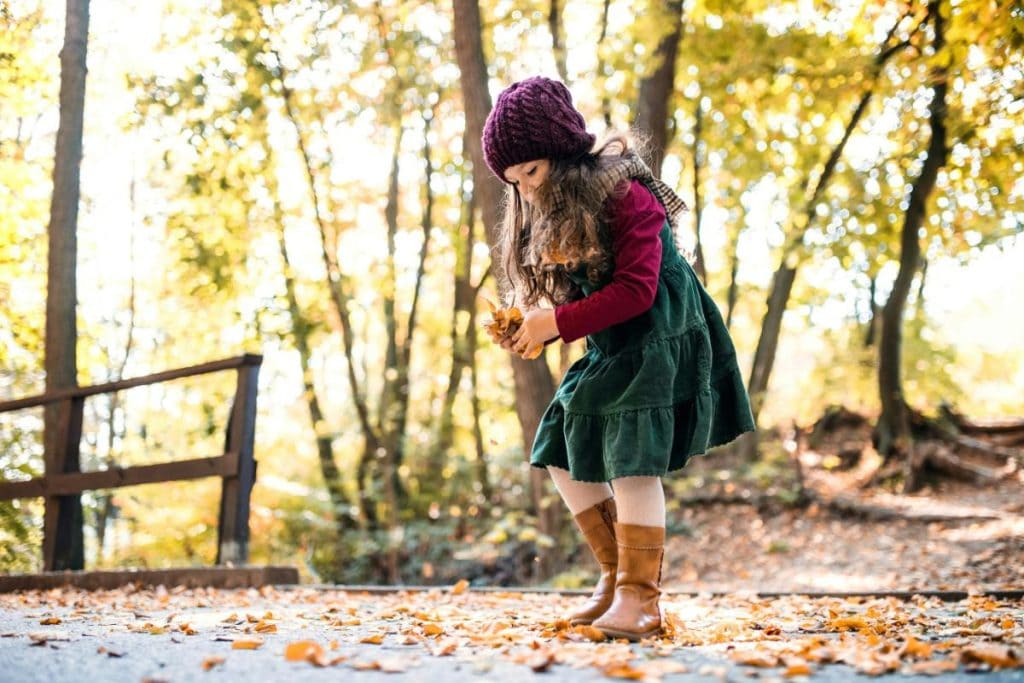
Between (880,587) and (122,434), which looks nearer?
(880,587)

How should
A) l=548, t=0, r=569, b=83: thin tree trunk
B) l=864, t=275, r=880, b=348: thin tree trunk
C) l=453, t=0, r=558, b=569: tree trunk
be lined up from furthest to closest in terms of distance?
1. l=864, t=275, r=880, b=348: thin tree trunk
2. l=548, t=0, r=569, b=83: thin tree trunk
3. l=453, t=0, r=558, b=569: tree trunk

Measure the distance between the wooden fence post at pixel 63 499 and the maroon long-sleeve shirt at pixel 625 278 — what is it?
4212mm

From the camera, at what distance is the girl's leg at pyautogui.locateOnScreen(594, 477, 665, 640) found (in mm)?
2652

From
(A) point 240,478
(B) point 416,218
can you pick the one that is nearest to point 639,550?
(A) point 240,478

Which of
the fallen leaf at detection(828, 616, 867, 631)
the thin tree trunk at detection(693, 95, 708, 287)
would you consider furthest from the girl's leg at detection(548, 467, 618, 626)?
the thin tree trunk at detection(693, 95, 708, 287)

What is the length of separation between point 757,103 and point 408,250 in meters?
5.10

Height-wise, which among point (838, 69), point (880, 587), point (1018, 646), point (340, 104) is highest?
point (340, 104)

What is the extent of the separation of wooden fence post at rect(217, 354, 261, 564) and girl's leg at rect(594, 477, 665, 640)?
3149mm

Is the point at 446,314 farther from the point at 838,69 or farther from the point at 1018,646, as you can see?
the point at 1018,646

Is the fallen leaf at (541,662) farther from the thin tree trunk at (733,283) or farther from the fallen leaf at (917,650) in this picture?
the thin tree trunk at (733,283)

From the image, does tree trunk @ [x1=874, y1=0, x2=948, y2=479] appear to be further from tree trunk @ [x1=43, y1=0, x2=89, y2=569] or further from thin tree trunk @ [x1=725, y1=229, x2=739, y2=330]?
tree trunk @ [x1=43, y1=0, x2=89, y2=569]

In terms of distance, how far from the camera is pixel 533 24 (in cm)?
757

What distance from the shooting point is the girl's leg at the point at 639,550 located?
2652 millimetres

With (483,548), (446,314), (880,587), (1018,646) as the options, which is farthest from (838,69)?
(446,314)
